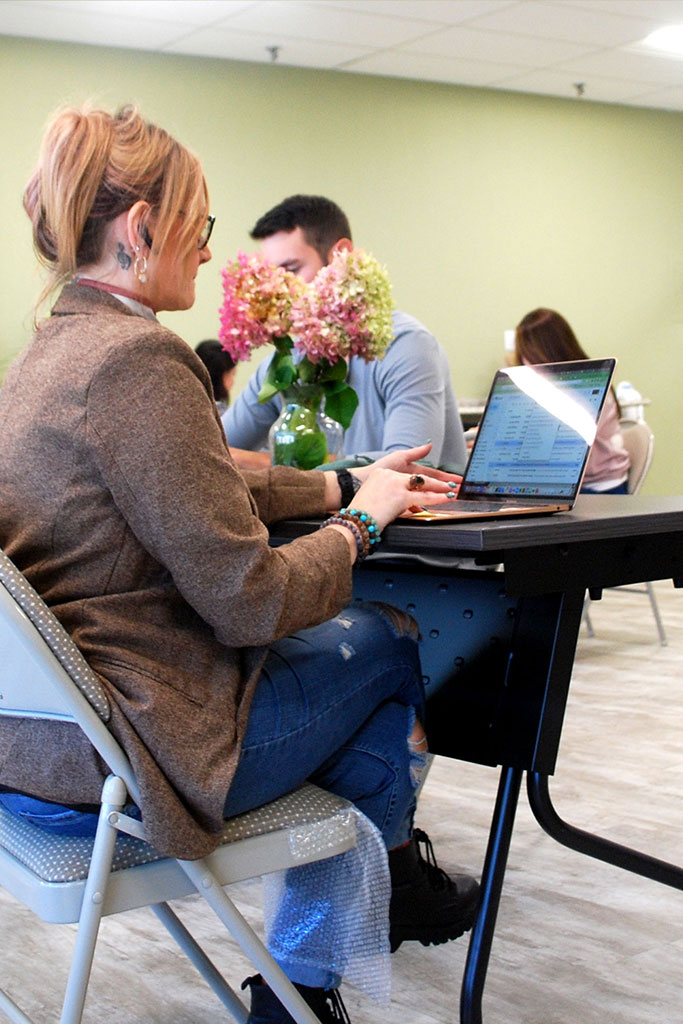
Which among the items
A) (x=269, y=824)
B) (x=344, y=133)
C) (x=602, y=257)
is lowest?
(x=269, y=824)

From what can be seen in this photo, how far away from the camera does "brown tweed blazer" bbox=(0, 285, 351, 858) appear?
1216 mm

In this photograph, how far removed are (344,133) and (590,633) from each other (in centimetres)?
323

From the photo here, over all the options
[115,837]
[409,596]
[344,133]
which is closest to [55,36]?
[344,133]

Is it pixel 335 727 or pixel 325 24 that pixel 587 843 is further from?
pixel 325 24

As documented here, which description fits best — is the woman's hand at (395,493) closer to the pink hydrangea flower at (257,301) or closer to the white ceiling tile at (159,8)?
the pink hydrangea flower at (257,301)

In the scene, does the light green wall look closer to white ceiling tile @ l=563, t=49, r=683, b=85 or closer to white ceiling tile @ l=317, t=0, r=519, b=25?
white ceiling tile @ l=563, t=49, r=683, b=85

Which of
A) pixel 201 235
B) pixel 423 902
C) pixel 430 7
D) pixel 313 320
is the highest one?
pixel 430 7

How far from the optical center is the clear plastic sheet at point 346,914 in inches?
55.0

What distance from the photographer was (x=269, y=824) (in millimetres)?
1307

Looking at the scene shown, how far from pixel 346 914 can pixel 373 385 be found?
4.85ft

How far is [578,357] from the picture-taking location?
15.7 ft

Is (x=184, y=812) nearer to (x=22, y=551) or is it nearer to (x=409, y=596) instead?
(x=22, y=551)

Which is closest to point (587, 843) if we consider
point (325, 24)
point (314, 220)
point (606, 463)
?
point (314, 220)

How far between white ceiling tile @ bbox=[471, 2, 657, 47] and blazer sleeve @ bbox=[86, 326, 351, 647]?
4958mm
